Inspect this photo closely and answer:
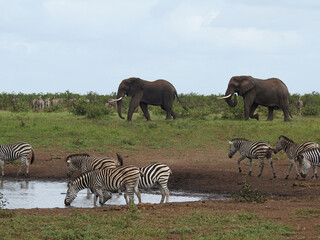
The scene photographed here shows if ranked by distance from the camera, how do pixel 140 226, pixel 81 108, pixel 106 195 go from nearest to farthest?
pixel 140 226 → pixel 106 195 → pixel 81 108

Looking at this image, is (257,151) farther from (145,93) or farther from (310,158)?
(145,93)

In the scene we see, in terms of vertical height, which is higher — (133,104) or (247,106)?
(247,106)

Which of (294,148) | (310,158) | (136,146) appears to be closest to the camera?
(310,158)

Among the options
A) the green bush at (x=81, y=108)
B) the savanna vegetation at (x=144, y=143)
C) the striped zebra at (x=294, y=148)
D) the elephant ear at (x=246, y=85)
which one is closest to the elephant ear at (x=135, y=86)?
the savanna vegetation at (x=144, y=143)

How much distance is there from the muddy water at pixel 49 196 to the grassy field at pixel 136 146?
126 inches

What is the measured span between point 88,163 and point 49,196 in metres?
1.44

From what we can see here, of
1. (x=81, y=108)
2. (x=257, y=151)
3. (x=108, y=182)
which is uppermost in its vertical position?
(x=81, y=108)

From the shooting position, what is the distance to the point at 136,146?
2356cm

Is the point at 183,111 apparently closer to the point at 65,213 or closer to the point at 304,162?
the point at 304,162

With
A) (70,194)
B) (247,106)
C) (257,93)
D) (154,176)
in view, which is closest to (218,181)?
(154,176)

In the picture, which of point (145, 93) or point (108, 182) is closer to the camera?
point (108, 182)

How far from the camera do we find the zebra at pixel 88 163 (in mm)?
16453

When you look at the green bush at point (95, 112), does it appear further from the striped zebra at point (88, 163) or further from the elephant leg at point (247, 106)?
the striped zebra at point (88, 163)

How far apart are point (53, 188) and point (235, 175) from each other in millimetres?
5204
